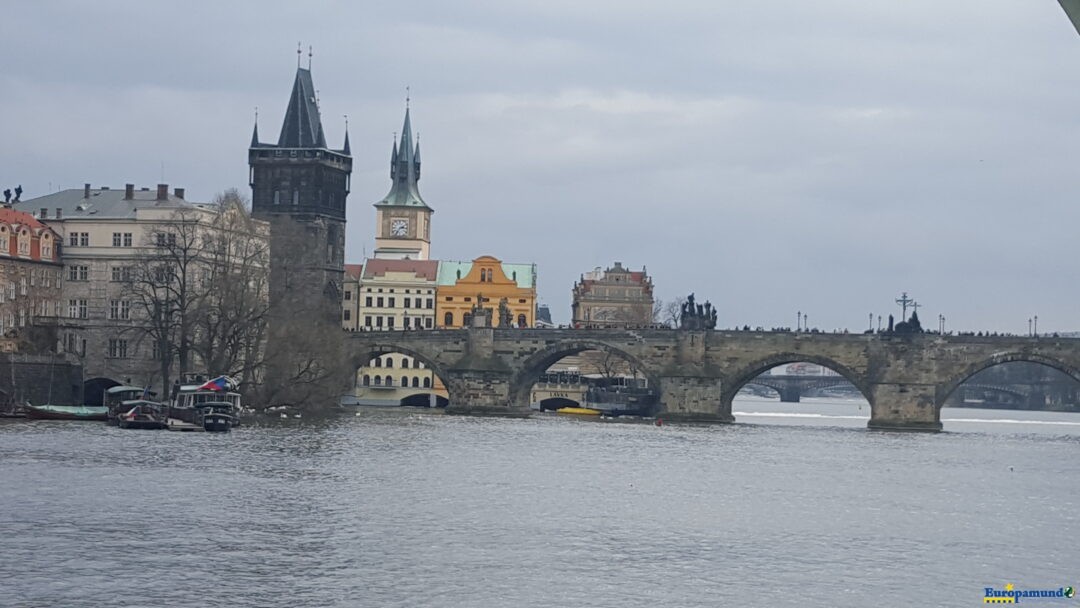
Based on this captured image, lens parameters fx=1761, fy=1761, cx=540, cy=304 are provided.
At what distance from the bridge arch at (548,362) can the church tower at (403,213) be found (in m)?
62.9

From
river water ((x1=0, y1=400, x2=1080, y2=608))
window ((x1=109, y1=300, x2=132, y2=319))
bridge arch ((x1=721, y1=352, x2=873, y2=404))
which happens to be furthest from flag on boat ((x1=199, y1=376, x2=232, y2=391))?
bridge arch ((x1=721, y1=352, x2=873, y2=404))

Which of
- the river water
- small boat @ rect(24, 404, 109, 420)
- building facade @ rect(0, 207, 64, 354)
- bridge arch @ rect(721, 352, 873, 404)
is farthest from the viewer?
bridge arch @ rect(721, 352, 873, 404)

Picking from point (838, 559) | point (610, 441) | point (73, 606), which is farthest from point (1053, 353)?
→ point (73, 606)

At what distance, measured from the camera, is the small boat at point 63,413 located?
81.8m

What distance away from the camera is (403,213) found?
178750 mm

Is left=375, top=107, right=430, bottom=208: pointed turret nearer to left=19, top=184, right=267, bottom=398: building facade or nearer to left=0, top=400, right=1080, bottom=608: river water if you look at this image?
left=19, top=184, right=267, bottom=398: building facade

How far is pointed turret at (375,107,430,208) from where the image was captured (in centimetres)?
17925

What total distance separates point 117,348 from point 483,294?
2064 inches

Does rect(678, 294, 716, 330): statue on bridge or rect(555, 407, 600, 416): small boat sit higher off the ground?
rect(678, 294, 716, 330): statue on bridge

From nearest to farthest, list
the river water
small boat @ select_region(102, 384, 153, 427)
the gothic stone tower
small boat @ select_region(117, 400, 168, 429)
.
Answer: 1. the river water
2. small boat @ select_region(117, 400, 168, 429)
3. small boat @ select_region(102, 384, 153, 427)
4. the gothic stone tower

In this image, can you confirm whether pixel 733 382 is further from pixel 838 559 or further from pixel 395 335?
pixel 838 559

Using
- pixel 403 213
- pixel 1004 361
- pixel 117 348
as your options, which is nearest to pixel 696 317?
pixel 1004 361

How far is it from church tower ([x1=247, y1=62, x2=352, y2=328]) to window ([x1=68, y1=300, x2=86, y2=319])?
24242mm

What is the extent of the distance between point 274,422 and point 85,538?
46527 millimetres
